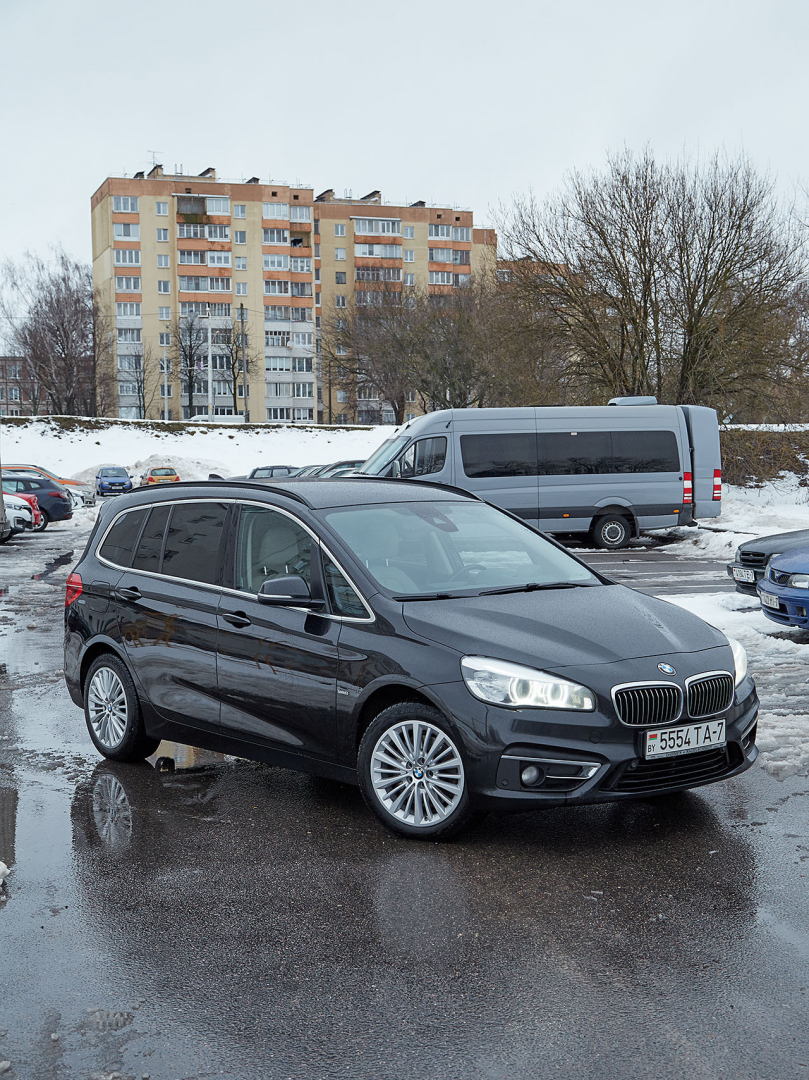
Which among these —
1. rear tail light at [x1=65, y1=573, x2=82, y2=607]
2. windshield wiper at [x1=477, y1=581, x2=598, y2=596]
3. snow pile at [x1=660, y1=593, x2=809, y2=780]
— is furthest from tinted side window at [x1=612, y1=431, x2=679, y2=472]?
windshield wiper at [x1=477, y1=581, x2=598, y2=596]

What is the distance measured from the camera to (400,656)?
5.18m

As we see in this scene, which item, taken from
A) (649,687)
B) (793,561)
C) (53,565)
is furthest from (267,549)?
(53,565)

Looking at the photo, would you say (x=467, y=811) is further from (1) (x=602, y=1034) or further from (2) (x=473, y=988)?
(1) (x=602, y=1034)

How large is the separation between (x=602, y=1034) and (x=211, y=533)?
12.4 ft

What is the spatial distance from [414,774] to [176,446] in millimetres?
59772

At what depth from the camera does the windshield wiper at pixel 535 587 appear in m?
5.75

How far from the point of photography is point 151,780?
6.43 meters

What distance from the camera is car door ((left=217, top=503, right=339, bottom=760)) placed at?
551 centimetres

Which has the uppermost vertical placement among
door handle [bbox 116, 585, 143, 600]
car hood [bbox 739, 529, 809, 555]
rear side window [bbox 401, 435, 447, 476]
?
rear side window [bbox 401, 435, 447, 476]

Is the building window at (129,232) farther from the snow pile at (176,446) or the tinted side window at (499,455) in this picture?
the tinted side window at (499,455)

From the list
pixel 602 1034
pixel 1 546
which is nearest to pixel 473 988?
pixel 602 1034

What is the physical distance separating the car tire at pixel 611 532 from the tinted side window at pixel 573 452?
0.97 metres

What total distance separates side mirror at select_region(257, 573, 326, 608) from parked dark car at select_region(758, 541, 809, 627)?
5739mm

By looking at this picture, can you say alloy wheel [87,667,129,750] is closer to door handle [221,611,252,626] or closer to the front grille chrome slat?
door handle [221,611,252,626]
